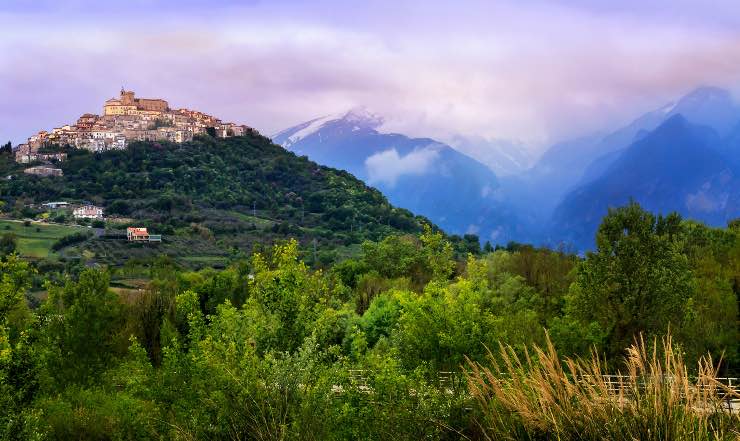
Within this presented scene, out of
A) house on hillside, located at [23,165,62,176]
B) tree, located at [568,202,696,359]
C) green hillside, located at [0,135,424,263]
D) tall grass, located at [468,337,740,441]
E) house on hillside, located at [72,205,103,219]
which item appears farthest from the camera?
house on hillside, located at [23,165,62,176]

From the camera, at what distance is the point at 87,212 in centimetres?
15075

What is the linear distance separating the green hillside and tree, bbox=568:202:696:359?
84667 mm

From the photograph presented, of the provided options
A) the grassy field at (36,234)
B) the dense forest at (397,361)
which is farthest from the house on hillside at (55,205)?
the dense forest at (397,361)

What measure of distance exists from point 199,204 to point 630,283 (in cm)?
14607

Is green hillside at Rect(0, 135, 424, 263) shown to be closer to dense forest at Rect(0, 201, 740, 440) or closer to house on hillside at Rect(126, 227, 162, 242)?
house on hillside at Rect(126, 227, 162, 242)

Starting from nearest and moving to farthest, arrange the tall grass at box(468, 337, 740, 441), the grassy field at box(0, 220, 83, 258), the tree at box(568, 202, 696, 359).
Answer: the tall grass at box(468, 337, 740, 441)
the tree at box(568, 202, 696, 359)
the grassy field at box(0, 220, 83, 258)

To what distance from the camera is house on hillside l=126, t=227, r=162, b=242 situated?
13000 cm

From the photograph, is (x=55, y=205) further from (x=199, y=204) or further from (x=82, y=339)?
(x=82, y=339)

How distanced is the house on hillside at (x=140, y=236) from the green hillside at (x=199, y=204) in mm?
2583

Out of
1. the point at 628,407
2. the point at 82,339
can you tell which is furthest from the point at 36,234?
the point at 628,407

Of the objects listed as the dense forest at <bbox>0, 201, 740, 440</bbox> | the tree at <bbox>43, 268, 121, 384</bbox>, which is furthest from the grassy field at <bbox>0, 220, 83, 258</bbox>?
the tree at <bbox>43, 268, 121, 384</bbox>

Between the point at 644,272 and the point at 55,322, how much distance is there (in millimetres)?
32108

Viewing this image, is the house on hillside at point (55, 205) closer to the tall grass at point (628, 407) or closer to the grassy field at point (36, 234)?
the grassy field at point (36, 234)

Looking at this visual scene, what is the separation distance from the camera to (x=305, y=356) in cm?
1752
